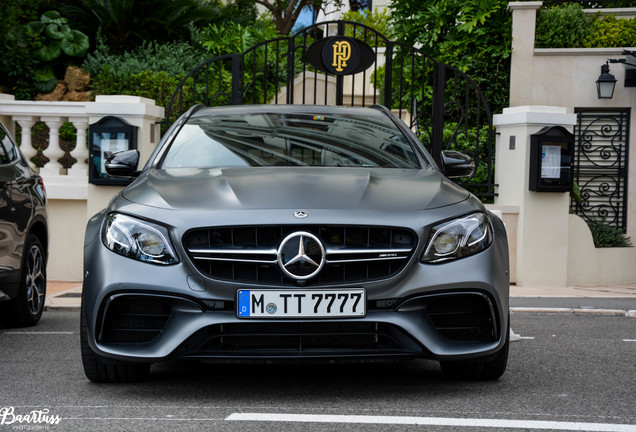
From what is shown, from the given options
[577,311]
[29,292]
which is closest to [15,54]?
[29,292]

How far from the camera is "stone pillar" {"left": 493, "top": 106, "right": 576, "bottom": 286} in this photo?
38.8 feet

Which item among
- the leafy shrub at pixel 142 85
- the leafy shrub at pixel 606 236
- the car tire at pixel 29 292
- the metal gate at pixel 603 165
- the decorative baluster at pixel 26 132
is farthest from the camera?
→ the leafy shrub at pixel 142 85

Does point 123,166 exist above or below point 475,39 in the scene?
below

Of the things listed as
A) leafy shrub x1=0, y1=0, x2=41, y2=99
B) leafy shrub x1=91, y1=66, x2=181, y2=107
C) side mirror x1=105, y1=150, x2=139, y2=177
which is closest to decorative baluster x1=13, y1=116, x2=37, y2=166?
leafy shrub x1=91, y1=66, x2=181, y2=107

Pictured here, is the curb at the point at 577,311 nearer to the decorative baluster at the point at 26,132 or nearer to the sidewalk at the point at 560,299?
the sidewalk at the point at 560,299

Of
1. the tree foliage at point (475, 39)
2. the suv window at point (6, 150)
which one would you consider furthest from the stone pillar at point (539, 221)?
the suv window at point (6, 150)

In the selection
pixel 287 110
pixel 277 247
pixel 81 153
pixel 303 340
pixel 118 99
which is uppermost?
pixel 118 99

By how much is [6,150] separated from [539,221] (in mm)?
6616

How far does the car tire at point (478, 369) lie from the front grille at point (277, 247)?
820 mm

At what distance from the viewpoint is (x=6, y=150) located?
741 centimetres

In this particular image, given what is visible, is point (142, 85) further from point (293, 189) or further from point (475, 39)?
point (293, 189)

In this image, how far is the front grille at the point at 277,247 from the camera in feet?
14.9

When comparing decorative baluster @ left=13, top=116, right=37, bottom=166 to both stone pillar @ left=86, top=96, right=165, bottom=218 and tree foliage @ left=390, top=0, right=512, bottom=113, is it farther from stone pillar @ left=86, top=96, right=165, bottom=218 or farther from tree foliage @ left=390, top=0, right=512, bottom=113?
tree foliage @ left=390, top=0, right=512, bottom=113

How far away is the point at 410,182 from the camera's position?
5.20m
